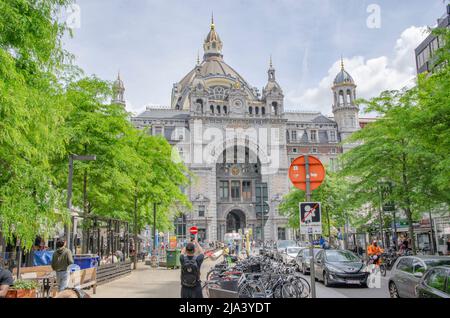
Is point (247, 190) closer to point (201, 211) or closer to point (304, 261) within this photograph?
point (201, 211)

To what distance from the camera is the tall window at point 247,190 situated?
240ft

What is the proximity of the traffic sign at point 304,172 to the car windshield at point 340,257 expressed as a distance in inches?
332

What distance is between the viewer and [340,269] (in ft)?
52.9

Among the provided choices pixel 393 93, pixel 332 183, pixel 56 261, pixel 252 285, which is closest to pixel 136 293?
pixel 56 261

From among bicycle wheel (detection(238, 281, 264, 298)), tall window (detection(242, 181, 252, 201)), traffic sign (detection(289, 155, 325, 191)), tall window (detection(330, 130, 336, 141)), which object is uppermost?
tall window (detection(330, 130, 336, 141))

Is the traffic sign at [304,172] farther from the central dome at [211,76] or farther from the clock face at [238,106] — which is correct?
the central dome at [211,76]

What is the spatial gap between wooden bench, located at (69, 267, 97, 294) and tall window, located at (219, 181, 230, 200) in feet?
191

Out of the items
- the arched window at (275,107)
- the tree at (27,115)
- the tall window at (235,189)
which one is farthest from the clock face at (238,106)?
the tree at (27,115)

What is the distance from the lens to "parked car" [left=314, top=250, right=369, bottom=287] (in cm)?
1588

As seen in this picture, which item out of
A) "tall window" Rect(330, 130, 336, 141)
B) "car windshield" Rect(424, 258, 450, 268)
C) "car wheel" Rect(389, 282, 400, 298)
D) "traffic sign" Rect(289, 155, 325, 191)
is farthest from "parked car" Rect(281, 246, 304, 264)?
"tall window" Rect(330, 130, 336, 141)

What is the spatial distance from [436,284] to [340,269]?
7.20 metres

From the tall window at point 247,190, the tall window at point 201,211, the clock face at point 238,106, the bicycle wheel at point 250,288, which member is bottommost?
the bicycle wheel at point 250,288

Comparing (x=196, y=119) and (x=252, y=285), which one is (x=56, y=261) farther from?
(x=196, y=119)

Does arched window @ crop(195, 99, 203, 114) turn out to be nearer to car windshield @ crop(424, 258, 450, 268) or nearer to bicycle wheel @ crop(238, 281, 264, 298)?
car windshield @ crop(424, 258, 450, 268)
